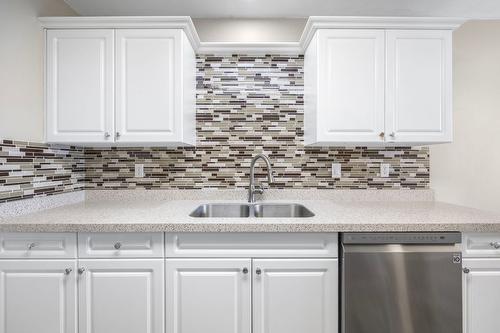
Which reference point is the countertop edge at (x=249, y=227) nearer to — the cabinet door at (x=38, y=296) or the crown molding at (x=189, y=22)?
the cabinet door at (x=38, y=296)

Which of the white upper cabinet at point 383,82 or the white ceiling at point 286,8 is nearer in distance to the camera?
the white upper cabinet at point 383,82


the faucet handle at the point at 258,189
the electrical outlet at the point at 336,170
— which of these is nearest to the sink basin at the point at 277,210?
the faucet handle at the point at 258,189

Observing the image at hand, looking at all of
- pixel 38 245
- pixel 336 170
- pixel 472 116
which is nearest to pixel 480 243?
pixel 336 170

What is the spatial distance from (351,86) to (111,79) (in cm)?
151

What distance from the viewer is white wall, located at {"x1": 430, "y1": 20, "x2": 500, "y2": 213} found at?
227 centimetres

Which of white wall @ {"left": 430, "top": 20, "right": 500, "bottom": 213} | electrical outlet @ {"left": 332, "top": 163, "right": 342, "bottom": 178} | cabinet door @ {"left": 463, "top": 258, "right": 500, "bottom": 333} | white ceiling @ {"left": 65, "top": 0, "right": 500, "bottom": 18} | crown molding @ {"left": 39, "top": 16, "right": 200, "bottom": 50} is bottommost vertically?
cabinet door @ {"left": 463, "top": 258, "right": 500, "bottom": 333}

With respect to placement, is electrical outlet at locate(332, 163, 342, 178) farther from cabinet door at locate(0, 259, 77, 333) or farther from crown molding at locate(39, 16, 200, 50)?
cabinet door at locate(0, 259, 77, 333)

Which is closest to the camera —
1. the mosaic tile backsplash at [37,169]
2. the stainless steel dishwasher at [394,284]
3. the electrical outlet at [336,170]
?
the stainless steel dishwasher at [394,284]

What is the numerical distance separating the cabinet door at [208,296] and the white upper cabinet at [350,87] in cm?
98

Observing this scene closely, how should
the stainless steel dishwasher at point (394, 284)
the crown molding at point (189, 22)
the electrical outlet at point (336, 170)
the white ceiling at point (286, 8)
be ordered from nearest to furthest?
1. the stainless steel dishwasher at point (394, 284)
2. the crown molding at point (189, 22)
3. the white ceiling at point (286, 8)
4. the electrical outlet at point (336, 170)

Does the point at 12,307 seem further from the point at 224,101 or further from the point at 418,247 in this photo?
the point at 418,247

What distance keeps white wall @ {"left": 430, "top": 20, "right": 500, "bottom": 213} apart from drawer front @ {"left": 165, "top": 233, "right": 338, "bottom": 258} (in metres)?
1.36

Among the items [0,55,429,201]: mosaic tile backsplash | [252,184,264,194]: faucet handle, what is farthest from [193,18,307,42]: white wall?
[252,184,264,194]: faucet handle

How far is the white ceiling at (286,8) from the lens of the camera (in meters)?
2.06
